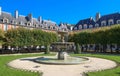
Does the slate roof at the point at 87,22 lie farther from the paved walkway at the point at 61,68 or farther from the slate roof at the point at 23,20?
the paved walkway at the point at 61,68

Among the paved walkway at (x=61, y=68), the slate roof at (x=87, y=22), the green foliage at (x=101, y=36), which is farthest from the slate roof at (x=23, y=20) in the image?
the paved walkway at (x=61, y=68)

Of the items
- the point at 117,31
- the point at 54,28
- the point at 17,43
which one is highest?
the point at 54,28

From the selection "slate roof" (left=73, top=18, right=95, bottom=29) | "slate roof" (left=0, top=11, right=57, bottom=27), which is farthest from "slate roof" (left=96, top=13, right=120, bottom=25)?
"slate roof" (left=0, top=11, right=57, bottom=27)

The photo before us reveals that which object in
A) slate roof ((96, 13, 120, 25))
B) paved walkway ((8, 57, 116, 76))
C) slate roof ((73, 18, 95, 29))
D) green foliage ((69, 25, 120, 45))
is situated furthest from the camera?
slate roof ((73, 18, 95, 29))

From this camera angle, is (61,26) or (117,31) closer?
(117,31)

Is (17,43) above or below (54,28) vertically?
below

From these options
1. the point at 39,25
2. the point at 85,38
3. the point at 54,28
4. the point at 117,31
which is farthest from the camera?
the point at 54,28

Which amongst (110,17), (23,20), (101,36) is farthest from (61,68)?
(23,20)

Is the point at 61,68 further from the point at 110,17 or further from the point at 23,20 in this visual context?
the point at 23,20

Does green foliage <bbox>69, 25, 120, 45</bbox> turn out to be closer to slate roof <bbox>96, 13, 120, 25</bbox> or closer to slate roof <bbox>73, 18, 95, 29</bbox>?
slate roof <bbox>96, 13, 120, 25</bbox>

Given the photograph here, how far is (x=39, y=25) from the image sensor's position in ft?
206

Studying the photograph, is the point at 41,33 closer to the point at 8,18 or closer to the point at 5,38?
the point at 5,38

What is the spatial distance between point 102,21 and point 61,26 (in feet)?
66.5

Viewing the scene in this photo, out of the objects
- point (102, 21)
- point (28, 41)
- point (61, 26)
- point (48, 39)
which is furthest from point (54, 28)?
point (28, 41)
